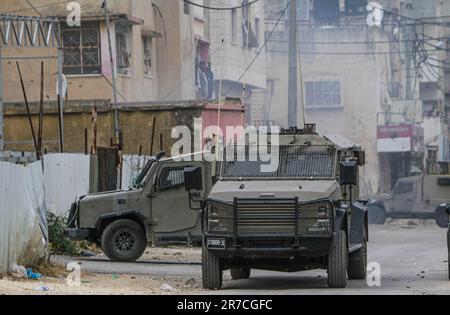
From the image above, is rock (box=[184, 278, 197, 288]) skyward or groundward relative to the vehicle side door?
groundward

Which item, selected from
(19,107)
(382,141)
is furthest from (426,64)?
(19,107)

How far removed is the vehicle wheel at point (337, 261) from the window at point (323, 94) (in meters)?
53.2

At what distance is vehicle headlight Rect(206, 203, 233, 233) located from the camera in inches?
675

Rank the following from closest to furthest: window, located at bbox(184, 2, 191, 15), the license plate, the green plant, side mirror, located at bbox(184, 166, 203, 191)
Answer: the license plate < side mirror, located at bbox(184, 166, 203, 191) < the green plant < window, located at bbox(184, 2, 191, 15)

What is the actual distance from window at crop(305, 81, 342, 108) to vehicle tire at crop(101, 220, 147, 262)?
4649cm

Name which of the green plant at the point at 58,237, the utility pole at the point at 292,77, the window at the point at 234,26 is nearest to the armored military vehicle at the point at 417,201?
the window at the point at 234,26

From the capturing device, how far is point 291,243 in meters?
17.0

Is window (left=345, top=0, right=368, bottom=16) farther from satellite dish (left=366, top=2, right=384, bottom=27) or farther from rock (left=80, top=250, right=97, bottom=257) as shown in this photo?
rock (left=80, top=250, right=97, bottom=257)

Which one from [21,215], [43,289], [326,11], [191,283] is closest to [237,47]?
[326,11]

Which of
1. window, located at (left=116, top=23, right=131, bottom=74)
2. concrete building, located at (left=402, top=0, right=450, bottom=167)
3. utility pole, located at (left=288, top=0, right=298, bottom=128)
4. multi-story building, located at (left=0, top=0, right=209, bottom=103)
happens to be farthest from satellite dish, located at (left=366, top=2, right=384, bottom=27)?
utility pole, located at (left=288, top=0, right=298, bottom=128)

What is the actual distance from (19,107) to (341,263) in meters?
19.8

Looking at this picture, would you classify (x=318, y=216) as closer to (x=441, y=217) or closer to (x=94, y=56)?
(x=94, y=56)

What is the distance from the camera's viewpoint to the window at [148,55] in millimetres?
43781
